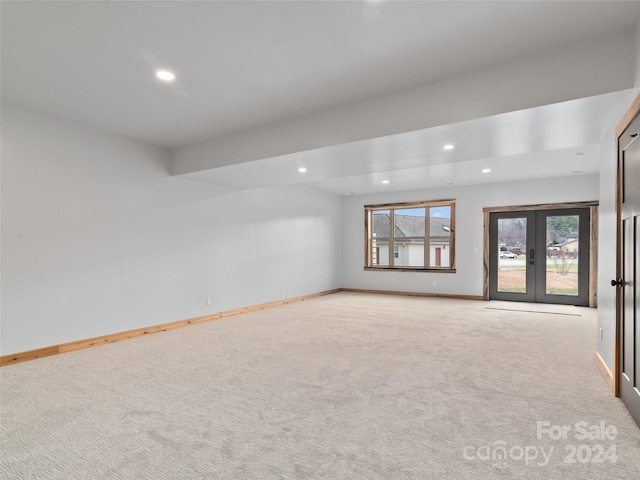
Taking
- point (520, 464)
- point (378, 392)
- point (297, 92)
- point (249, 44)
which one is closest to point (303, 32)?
point (249, 44)

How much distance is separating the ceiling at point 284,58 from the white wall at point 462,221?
397cm

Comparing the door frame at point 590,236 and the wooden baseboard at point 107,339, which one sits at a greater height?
the door frame at point 590,236

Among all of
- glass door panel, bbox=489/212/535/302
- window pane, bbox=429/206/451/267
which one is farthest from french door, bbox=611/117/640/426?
window pane, bbox=429/206/451/267

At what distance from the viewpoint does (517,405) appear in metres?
2.65

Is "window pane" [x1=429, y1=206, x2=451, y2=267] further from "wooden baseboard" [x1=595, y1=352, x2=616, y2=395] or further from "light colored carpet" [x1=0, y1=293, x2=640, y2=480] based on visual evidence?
"wooden baseboard" [x1=595, y1=352, x2=616, y2=395]

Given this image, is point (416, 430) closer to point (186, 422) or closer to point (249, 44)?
point (186, 422)

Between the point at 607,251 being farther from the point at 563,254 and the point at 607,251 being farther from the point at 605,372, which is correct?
the point at 563,254

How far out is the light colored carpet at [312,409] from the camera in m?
1.95

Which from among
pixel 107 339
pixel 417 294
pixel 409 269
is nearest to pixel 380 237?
pixel 409 269

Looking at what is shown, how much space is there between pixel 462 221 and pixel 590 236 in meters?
2.39

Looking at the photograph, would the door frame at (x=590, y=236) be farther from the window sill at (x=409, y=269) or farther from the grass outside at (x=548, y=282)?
the window sill at (x=409, y=269)

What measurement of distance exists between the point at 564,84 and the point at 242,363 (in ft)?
12.2

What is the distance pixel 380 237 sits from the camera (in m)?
9.59

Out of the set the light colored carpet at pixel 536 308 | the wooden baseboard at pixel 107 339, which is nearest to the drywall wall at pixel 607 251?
the light colored carpet at pixel 536 308
